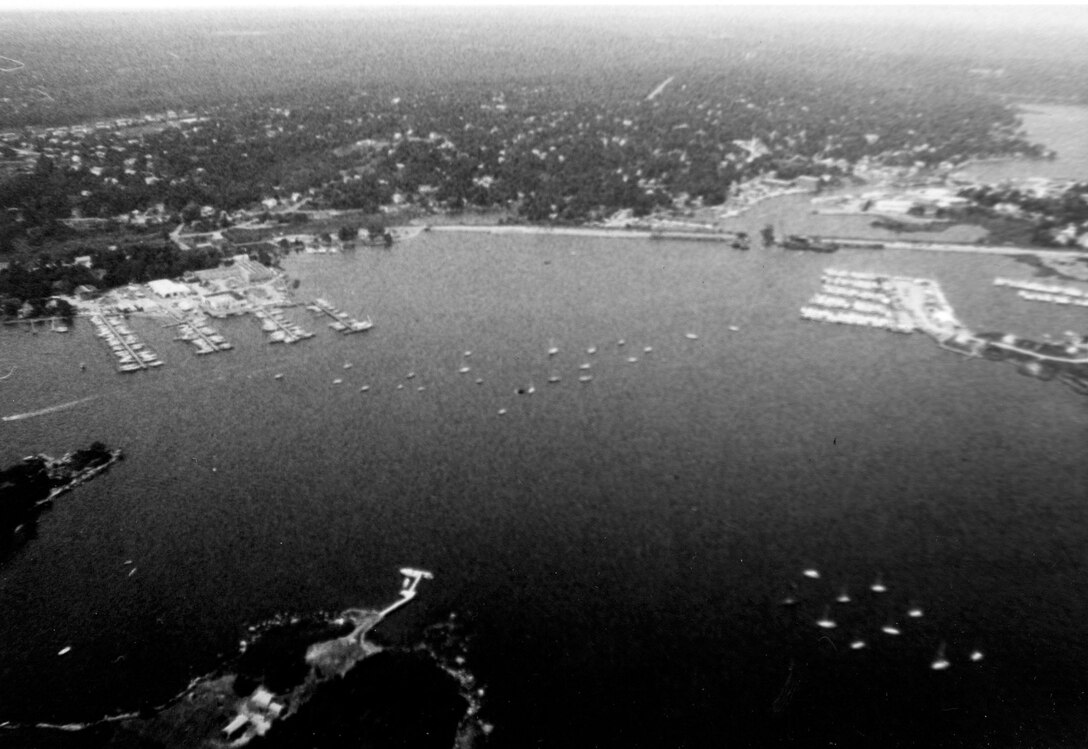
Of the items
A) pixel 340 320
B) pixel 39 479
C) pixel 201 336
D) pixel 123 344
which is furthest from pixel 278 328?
pixel 39 479

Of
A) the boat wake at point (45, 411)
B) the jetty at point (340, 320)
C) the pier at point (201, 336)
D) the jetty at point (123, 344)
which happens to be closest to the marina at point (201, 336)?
the pier at point (201, 336)

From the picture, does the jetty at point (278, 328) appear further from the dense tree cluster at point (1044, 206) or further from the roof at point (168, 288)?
the dense tree cluster at point (1044, 206)

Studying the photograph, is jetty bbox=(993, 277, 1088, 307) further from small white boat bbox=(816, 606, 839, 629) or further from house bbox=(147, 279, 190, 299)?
house bbox=(147, 279, 190, 299)

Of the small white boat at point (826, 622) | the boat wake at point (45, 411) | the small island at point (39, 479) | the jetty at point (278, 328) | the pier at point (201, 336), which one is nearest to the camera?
the small white boat at point (826, 622)

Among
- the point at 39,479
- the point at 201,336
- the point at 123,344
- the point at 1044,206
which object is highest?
the point at 39,479

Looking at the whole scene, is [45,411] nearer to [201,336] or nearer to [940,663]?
[201,336]

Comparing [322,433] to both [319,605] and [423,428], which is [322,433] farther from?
[319,605]

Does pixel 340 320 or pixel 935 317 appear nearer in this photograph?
pixel 935 317
